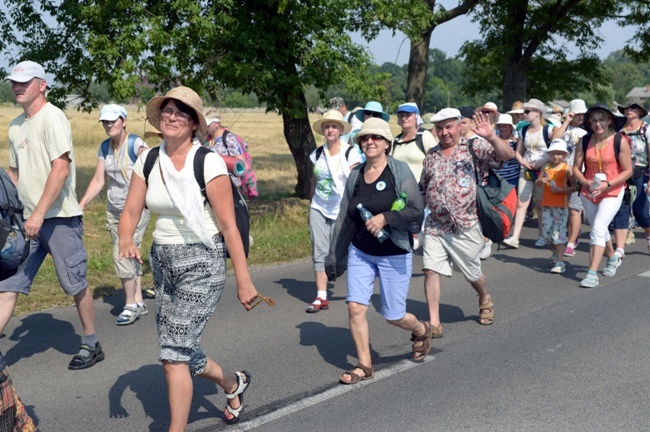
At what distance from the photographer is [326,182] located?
25.5ft

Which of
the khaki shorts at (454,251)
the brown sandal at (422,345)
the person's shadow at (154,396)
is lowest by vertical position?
the person's shadow at (154,396)

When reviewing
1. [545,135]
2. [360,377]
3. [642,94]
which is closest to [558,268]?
[545,135]

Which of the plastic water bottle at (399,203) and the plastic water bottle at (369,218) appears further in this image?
the plastic water bottle at (399,203)

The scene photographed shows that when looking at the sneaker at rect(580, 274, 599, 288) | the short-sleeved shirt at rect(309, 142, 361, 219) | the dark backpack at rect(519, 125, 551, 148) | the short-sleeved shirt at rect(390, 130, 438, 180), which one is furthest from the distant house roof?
the short-sleeved shirt at rect(309, 142, 361, 219)

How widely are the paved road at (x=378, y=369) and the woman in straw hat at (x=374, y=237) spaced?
41 centimetres

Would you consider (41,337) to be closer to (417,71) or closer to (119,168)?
(119,168)

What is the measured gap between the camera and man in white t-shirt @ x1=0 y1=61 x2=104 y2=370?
5.44 metres

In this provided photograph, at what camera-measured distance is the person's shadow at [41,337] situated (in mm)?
6363

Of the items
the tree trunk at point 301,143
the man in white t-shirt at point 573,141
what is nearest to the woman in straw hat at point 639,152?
the man in white t-shirt at point 573,141

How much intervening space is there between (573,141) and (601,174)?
357cm

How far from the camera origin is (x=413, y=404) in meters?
5.21

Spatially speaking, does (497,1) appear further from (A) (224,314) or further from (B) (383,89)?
(A) (224,314)

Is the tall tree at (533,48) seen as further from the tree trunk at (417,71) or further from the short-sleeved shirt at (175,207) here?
the short-sleeved shirt at (175,207)

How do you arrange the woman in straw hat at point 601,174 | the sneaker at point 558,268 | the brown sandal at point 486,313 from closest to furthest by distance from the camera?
the brown sandal at point 486,313
the woman in straw hat at point 601,174
the sneaker at point 558,268
